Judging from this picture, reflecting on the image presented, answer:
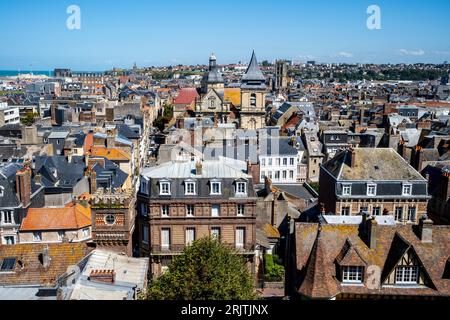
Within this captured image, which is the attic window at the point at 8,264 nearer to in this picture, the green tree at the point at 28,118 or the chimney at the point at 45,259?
the chimney at the point at 45,259

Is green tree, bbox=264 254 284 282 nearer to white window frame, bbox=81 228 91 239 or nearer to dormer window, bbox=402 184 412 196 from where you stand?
dormer window, bbox=402 184 412 196

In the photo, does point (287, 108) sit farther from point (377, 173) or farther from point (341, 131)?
point (377, 173)

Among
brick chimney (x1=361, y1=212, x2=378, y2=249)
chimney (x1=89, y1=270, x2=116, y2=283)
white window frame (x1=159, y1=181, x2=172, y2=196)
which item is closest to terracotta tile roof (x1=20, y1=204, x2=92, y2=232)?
white window frame (x1=159, y1=181, x2=172, y2=196)

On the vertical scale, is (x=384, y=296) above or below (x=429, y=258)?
below

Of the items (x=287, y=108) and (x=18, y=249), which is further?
(x=287, y=108)
